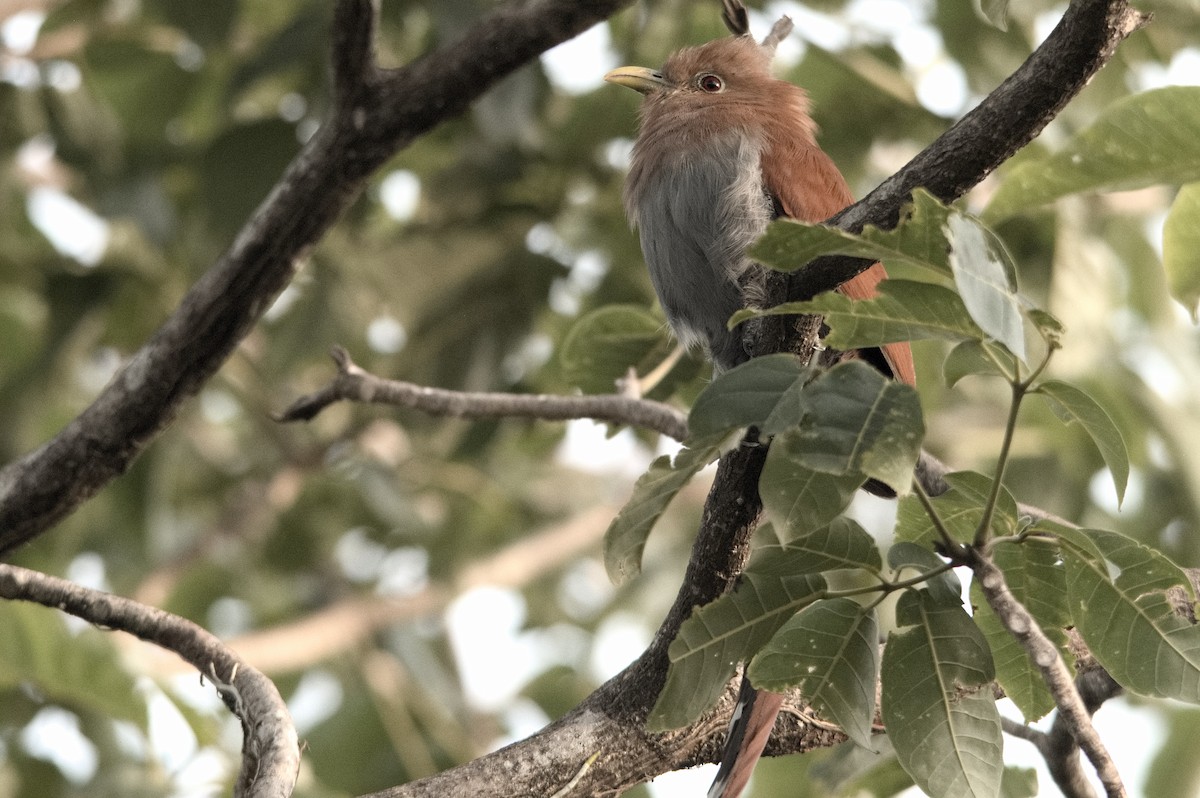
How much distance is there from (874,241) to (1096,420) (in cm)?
39

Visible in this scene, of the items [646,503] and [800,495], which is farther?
[646,503]

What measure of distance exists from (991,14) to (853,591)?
0.92 meters

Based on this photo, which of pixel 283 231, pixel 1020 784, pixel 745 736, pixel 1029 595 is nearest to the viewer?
pixel 1029 595

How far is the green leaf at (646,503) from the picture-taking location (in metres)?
1.74

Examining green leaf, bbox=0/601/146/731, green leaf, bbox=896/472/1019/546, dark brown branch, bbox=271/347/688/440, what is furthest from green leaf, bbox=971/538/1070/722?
green leaf, bbox=0/601/146/731

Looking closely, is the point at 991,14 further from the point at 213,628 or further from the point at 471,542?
the point at 213,628

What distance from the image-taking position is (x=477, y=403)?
3.14 meters

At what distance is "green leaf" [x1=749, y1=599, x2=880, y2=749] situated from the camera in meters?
1.87

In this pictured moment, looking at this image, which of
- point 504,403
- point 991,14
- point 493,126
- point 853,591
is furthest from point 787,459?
point 493,126

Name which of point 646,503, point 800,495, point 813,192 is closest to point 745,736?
point 646,503

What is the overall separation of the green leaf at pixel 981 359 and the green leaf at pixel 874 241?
0.13 meters

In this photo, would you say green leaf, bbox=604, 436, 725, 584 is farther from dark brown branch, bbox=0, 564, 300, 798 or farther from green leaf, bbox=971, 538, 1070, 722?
dark brown branch, bbox=0, 564, 300, 798

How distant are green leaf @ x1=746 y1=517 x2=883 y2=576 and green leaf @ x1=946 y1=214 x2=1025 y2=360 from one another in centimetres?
44

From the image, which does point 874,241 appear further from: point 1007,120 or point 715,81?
point 715,81
